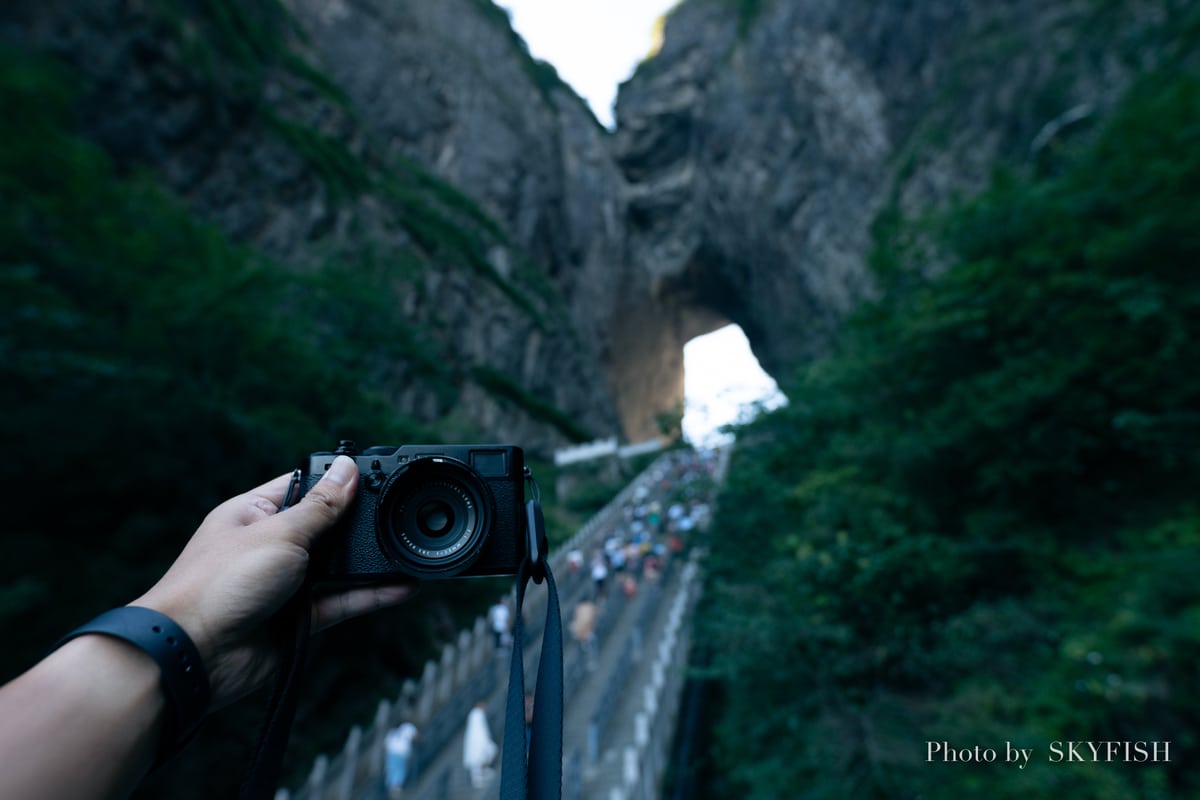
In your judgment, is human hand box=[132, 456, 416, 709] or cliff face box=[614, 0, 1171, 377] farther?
cliff face box=[614, 0, 1171, 377]

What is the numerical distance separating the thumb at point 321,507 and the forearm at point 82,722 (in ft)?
1.17

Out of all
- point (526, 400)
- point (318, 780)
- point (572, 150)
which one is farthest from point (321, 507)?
point (572, 150)

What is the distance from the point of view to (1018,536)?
20.9 feet

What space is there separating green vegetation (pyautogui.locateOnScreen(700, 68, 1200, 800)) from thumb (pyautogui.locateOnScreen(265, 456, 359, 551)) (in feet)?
16.3

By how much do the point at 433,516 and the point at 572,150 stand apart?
43113mm

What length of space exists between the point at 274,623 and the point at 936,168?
23.5 meters

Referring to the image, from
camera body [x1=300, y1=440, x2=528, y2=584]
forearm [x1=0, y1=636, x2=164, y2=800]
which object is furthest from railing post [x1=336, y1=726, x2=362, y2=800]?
forearm [x1=0, y1=636, x2=164, y2=800]

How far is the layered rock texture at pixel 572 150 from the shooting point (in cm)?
1401

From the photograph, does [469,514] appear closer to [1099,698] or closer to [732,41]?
[1099,698]

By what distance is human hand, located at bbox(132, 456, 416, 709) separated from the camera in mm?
1055

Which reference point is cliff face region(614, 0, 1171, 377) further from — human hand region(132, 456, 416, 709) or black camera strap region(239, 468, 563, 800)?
human hand region(132, 456, 416, 709)

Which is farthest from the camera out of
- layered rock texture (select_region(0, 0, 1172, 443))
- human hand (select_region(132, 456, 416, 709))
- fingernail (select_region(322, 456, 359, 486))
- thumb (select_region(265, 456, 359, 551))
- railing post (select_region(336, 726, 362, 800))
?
layered rock texture (select_region(0, 0, 1172, 443))

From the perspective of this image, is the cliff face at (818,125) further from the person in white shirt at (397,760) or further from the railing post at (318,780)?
the railing post at (318,780)

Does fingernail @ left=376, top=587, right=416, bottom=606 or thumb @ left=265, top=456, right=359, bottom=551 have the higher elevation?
thumb @ left=265, top=456, right=359, bottom=551
